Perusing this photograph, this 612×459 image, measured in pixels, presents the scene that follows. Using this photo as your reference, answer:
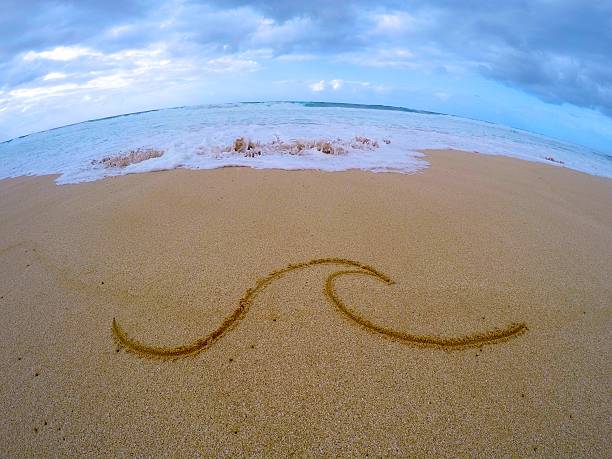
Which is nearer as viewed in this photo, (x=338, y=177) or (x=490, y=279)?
(x=490, y=279)

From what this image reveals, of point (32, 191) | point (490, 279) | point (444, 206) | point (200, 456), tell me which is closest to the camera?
point (200, 456)

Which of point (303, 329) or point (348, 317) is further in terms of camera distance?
point (348, 317)

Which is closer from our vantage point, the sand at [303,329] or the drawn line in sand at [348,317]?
the sand at [303,329]

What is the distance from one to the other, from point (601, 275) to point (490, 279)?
151 cm

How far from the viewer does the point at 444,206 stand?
5504 millimetres

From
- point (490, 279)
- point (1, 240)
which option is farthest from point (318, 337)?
point (1, 240)

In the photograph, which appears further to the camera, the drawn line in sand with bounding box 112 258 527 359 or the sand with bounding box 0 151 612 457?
the drawn line in sand with bounding box 112 258 527 359

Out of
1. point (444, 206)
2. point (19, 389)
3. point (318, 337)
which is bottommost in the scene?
point (19, 389)

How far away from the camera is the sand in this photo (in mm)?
2141

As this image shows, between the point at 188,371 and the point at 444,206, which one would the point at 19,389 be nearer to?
the point at 188,371

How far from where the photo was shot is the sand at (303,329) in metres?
2.14

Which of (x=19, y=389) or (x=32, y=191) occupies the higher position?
(x=32, y=191)

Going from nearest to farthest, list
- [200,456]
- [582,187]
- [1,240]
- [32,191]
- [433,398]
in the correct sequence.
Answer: [200,456] < [433,398] < [1,240] < [32,191] < [582,187]

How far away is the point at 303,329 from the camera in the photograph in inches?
113
